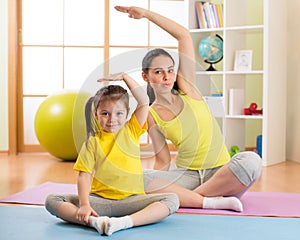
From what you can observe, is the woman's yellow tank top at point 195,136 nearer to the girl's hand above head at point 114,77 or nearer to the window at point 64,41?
the girl's hand above head at point 114,77

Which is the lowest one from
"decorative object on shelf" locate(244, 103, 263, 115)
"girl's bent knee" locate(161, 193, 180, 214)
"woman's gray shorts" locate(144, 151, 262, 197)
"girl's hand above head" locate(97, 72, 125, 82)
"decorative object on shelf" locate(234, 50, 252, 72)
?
"girl's bent knee" locate(161, 193, 180, 214)

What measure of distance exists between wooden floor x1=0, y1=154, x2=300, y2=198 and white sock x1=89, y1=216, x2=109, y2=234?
661mm

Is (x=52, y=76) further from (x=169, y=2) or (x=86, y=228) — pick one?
(x=86, y=228)

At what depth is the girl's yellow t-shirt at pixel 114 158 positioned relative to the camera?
2025 millimetres

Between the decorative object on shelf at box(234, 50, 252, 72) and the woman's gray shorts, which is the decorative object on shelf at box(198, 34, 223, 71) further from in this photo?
the woman's gray shorts

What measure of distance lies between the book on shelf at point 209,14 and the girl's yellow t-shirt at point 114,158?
2.52 m

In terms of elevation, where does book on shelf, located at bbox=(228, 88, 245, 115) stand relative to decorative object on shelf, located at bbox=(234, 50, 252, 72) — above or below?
below

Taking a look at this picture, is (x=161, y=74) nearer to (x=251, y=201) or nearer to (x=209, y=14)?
(x=251, y=201)

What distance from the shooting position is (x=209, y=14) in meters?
4.46

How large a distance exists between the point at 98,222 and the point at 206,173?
2.24ft

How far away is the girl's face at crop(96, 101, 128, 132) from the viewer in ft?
6.54

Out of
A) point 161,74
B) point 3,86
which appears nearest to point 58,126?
point 3,86

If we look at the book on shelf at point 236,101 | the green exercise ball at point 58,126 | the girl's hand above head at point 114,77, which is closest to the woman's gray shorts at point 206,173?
the girl's hand above head at point 114,77

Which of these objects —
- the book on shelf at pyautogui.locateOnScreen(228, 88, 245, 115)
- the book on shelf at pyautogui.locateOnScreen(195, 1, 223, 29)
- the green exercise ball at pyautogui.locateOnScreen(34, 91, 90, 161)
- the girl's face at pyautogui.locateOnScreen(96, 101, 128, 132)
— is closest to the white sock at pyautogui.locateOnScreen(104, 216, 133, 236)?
the girl's face at pyautogui.locateOnScreen(96, 101, 128, 132)
